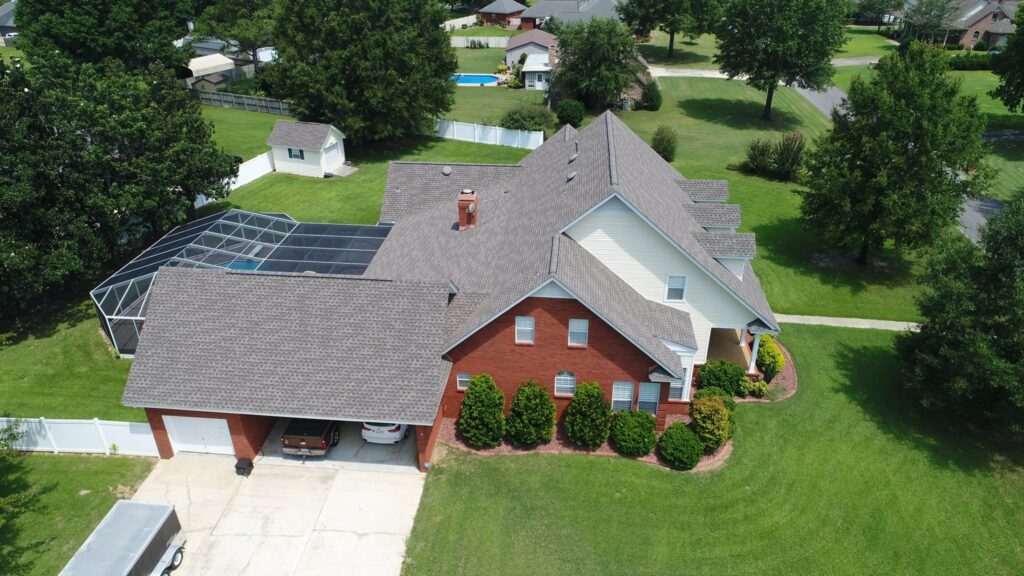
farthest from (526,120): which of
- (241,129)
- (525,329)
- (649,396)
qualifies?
(649,396)

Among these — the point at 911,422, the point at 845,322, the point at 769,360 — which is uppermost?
the point at 769,360

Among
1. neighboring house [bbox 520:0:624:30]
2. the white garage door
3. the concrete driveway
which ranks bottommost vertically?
the concrete driveway

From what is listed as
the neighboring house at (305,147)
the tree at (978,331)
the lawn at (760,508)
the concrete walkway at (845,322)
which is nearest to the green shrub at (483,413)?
the lawn at (760,508)

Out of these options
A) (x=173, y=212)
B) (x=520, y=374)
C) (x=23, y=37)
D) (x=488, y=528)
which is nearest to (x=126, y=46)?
(x=23, y=37)

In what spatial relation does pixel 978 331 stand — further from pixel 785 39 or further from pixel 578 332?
pixel 785 39

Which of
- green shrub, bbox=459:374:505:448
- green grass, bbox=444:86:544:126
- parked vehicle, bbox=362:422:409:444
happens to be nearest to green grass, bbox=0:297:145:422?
parked vehicle, bbox=362:422:409:444

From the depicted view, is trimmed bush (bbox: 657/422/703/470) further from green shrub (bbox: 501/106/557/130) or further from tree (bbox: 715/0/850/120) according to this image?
tree (bbox: 715/0/850/120)

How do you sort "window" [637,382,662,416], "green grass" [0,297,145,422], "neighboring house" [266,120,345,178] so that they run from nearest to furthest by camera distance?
"window" [637,382,662,416]
"green grass" [0,297,145,422]
"neighboring house" [266,120,345,178]
